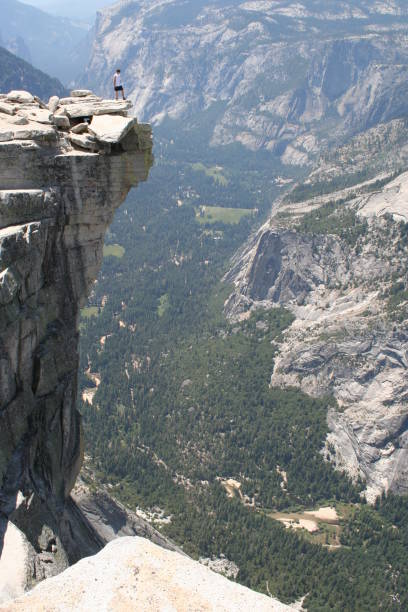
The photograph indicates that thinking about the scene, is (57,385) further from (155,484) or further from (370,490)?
(370,490)

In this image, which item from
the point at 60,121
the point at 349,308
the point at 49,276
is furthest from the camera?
the point at 349,308

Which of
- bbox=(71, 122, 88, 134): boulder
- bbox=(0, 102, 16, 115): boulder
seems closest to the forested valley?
bbox=(71, 122, 88, 134): boulder

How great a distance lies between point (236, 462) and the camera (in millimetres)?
119250

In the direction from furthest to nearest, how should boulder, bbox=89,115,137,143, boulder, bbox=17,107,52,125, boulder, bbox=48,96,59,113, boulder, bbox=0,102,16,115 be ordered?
boulder, bbox=48,96,59,113 < boulder, bbox=17,107,52,125 < boulder, bbox=0,102,16,115 < boulder, bbox=89,115,137,143

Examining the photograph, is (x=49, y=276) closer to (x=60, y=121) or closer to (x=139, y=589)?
(x=60, y=121)

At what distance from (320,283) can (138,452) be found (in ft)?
239

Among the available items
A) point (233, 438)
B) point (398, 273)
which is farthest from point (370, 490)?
point (398, 273)

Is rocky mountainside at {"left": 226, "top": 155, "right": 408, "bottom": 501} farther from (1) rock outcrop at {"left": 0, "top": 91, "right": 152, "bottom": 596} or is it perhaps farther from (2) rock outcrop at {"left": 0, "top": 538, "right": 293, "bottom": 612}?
(2) rock outcrop at {"left": 0, "top": 538, "right": 293, "bottom": 612}

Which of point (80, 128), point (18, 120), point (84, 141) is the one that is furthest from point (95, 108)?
point (18, 120)

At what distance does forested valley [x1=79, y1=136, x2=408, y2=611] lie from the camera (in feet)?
301

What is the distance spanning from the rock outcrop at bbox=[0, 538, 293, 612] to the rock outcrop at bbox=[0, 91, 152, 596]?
7255mm

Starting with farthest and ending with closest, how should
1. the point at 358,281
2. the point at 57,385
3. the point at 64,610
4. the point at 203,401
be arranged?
the point at 358,281, the point at 203,401, the point at 57,385, the point at 64,610

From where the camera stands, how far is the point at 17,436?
3288cm

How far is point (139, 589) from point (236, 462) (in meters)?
98.1
